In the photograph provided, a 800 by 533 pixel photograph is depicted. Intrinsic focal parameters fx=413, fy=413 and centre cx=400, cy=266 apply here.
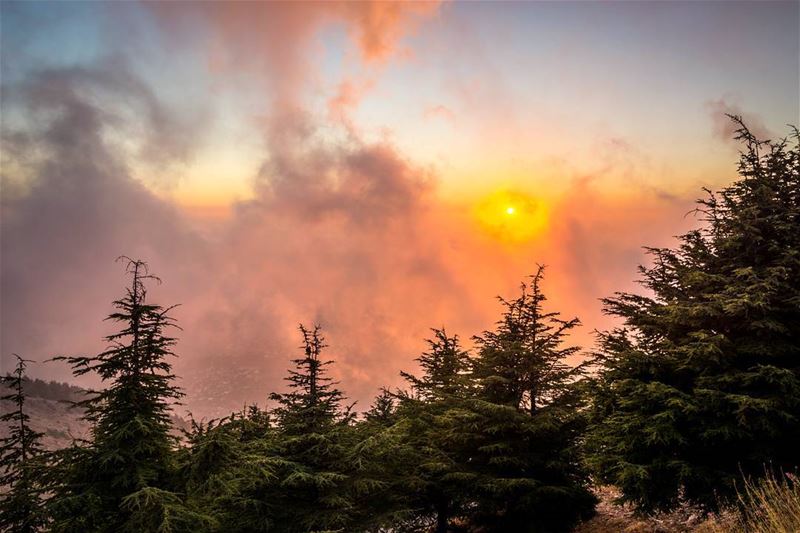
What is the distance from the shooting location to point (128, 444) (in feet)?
35.3

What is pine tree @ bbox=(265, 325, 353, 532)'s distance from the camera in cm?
1391

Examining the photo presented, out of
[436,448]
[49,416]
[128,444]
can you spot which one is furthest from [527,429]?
[49,416]

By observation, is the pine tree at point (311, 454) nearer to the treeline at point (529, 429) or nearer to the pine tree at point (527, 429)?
the treeline at point (529, 429)

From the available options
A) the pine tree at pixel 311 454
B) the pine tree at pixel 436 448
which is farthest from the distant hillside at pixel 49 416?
the pine tree at pixel 311 454

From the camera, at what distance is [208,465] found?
1080 cm

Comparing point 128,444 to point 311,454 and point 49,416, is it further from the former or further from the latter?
point 49,416

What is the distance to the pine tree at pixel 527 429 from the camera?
54.1 ft

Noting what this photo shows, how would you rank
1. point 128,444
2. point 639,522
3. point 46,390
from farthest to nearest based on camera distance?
point 46,390, point 639,522, point 128,444

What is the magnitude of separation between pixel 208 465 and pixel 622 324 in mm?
13603

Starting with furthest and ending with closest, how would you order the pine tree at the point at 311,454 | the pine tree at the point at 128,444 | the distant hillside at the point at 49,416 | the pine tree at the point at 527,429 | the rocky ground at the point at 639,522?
the distant hillside at the point at 49,416, the pine tree at the point at 527,429, the pine tree at the point at 311,454, the rocky ground at the point at 639,522, the pine tree at the point at 128,444

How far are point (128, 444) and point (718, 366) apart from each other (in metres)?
16.3

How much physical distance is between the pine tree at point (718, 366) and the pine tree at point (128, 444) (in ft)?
39.7

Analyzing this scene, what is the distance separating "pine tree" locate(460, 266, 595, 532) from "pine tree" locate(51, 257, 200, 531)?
10.9m

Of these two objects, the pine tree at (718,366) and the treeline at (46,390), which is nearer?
the pine tree at (718,366)
